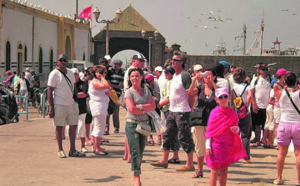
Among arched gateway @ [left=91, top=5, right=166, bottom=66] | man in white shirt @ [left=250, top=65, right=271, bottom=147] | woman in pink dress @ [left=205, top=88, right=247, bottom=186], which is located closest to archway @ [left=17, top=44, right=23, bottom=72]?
man in white shirt @ [left=250, top=65, right=271, bottom=147]

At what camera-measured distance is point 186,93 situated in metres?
8.95

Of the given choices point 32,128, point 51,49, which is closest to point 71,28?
point 51,49

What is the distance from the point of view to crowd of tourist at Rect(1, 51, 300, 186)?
6945 millimetres

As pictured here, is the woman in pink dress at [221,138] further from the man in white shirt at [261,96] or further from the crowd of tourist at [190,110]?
the man in white shirt at [261,96]

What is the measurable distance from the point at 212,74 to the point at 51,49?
117 ft

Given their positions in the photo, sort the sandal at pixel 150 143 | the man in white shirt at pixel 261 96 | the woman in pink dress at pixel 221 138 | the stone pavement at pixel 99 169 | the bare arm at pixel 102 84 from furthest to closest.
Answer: the man in white shirt at pixel 261 96 < the sandal at pixel 150 143 < the bare arm at pixel 102 84 < the stone pavement at pixel 99 169 < the woman in pink dress at pixel 221 138

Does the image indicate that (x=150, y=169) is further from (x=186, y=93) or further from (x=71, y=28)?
(x=71, y=28)

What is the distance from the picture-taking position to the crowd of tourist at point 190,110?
6945 mm

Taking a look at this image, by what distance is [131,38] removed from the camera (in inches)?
2596

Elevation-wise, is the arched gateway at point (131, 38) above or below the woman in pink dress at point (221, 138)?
above

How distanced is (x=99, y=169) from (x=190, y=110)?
68.7 inches

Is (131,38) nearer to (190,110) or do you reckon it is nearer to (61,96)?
(61,96)

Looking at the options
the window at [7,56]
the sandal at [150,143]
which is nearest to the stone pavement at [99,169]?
the sandal at [150,143]

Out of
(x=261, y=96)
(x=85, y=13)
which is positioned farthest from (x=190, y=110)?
(x=85, y=13)
